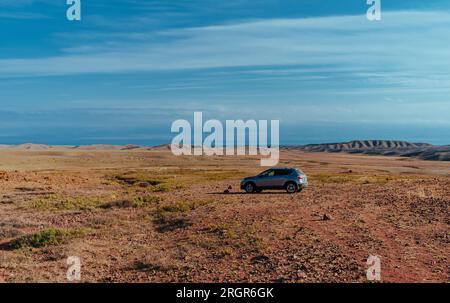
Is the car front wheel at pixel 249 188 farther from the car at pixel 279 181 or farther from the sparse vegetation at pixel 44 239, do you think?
the sparse vegetation at pixel 44 239

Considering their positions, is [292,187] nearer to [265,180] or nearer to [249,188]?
[265,180]

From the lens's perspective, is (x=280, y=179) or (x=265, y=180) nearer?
(x=280, y=179)

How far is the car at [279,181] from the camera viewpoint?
3359 cm

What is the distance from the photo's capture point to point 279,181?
33844mm

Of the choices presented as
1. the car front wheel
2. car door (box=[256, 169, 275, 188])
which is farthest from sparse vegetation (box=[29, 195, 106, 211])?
car door (box=[256, 169, 275, 188])

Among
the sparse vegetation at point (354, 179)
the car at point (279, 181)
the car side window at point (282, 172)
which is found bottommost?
the sparse vegetation at point (354, 179)

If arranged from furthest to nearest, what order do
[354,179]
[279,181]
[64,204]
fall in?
[354,179], [279,181], [64,204]

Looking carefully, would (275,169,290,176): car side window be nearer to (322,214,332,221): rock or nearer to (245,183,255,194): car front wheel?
(245,183,255,194): car front wheel

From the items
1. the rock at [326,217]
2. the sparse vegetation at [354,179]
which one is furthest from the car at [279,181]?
the rock at [326,217]

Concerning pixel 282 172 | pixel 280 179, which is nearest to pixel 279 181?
pixel 280 179

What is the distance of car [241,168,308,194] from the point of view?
33.6m
